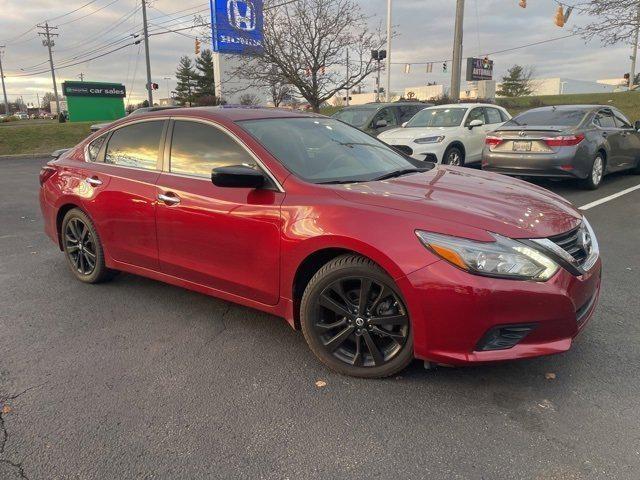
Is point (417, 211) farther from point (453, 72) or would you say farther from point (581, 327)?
point (453, 72)

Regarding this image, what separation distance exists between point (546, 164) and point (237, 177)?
6628mm

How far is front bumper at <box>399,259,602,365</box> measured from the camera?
8.29 feet

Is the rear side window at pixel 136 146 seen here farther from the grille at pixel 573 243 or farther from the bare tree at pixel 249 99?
the bare tree at pixel 249 99

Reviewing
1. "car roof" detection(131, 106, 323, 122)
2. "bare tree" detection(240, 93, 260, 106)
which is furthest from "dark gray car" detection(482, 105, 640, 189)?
"bare tree" detection(240, 93, 260, 106)

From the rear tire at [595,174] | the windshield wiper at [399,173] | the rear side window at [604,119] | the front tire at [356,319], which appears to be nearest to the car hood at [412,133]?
the rear side window at [604,119]

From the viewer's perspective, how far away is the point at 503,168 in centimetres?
873

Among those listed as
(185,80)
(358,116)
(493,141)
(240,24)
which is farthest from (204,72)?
(493,141)

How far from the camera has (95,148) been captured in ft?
15.1

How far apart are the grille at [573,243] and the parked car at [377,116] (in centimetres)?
877

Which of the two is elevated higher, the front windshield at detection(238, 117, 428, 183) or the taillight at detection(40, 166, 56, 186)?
the front windshield at detection(238, 117, 428, 183)

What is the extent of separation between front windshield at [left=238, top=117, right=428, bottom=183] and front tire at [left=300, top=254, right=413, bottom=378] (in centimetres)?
71

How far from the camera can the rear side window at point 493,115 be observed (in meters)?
11.5

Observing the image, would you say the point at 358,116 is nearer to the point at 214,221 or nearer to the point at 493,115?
the point at 493,115

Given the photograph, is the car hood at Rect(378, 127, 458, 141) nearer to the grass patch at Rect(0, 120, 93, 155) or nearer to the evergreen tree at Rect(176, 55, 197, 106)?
the grass patch at Rect(0, 120, 93, 155)
